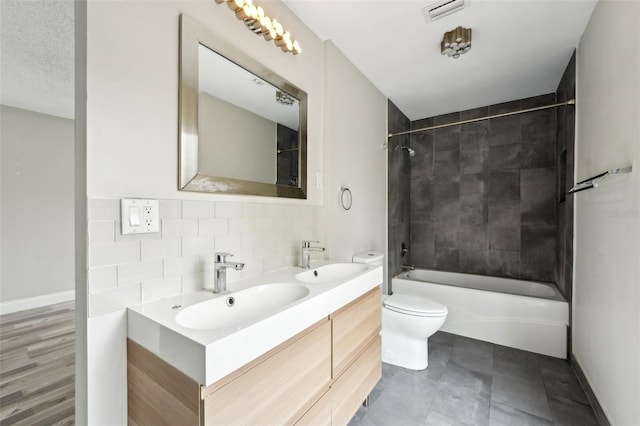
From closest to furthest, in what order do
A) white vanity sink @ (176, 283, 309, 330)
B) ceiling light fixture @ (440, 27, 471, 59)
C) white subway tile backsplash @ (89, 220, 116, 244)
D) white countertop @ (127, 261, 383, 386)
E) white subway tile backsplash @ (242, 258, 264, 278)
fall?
white countertop @ (127, 261, 383, 386) → white subway tile backsplash @ (89, 220, 116, 244) → white vanity sink @ (176, 283, 309, 330) → white subway tile backsplash @ (242, 258, 264, 278) → ceiling light fixture @ (440, 27, 471, 59)

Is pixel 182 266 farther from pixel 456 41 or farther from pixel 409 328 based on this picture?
pixel 456 41

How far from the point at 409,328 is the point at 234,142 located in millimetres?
1726

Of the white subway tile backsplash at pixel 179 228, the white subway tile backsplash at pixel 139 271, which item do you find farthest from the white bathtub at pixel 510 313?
the white subway tile backsplash at pixel 139 271

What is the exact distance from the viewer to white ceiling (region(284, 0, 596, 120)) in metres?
1.69

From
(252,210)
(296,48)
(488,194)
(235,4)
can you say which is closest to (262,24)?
(235,4)

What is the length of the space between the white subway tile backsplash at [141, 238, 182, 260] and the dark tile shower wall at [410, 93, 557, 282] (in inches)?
96.3

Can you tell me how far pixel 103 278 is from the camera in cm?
89

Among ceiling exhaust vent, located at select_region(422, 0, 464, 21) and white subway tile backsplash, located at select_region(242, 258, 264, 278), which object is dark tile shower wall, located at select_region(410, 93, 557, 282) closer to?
ceiling exhaust vent, located at select_region(422, 0, 464, 21)

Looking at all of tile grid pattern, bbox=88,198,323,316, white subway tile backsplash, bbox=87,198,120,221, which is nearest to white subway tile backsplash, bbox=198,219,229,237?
A: tile grid pattern, bbox=88,198,323,316

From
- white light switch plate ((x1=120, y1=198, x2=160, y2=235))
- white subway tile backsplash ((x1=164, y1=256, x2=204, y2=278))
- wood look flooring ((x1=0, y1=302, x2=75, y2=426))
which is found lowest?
wood look flooring ((x1=0, y1=302, x2=75, y2=426))

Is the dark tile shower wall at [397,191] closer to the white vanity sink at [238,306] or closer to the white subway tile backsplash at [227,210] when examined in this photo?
the white vanity sink at [238,306]

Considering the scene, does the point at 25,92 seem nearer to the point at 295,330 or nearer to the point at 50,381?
the point at 50,381

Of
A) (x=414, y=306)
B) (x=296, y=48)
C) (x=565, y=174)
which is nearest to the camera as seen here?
(x=296, y=48)

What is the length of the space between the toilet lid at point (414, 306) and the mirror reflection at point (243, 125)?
47.0 inches
